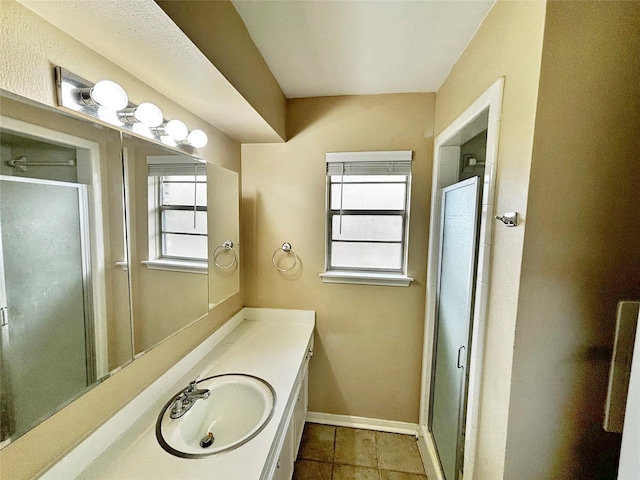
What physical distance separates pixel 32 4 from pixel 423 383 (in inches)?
100

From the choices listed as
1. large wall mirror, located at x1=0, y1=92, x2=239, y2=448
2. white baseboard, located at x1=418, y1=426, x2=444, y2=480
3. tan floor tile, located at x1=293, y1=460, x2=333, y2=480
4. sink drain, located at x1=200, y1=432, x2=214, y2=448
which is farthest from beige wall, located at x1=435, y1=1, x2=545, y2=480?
large wall mirror, located at x1=0, y1=92, x2=239, y2=448

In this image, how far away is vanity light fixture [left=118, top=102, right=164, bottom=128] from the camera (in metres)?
0.87

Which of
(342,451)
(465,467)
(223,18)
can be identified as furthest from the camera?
(342,451)

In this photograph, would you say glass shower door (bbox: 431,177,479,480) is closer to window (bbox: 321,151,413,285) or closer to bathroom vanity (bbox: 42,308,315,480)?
window (bbox: 321,151,413,285)

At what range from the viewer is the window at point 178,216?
107cm

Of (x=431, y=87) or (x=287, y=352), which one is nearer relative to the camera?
(x=287, y=352)

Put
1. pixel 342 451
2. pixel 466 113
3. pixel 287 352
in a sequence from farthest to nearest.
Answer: pixel 342 451
pixel 287 352
pixel 466 113

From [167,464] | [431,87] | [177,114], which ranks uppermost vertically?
[431,87]

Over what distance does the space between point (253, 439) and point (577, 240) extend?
1.33 m

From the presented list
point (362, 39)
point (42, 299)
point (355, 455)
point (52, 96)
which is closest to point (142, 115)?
point (52, 96)

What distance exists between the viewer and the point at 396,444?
5.96 ft

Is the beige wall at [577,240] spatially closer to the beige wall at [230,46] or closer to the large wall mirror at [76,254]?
the beige wall at [230,46]

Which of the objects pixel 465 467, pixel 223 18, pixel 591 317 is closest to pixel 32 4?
pixel 223 18

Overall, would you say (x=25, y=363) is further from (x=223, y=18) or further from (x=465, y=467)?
(x=465, y=467)
